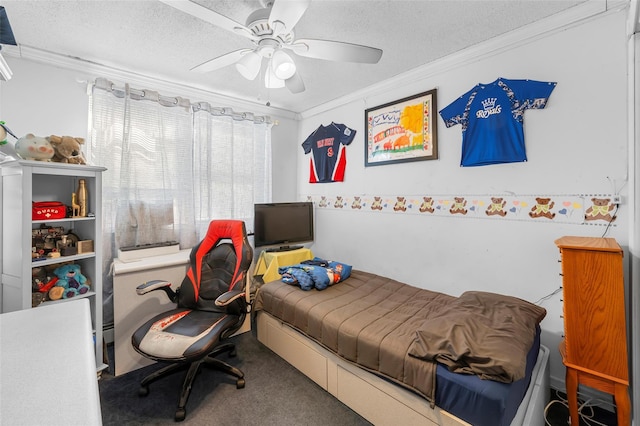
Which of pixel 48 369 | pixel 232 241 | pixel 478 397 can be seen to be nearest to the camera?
pixel 48 369

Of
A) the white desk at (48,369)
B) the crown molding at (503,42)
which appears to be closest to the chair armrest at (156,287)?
the white desk at (48,369)

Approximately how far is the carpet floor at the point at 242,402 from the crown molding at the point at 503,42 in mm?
2550

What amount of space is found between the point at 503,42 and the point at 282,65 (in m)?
1.72

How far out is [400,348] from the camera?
1.60 m

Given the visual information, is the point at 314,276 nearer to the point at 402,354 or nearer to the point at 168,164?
the point at 402,354

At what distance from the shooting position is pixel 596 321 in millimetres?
1532

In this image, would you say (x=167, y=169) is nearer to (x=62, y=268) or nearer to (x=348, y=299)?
(x=62, y=268)

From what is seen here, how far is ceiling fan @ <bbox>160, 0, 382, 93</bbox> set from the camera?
1.33 meters

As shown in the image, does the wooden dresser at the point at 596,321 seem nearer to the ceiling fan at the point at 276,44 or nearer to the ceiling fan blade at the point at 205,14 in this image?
the ceiling fan at the point at 276,44

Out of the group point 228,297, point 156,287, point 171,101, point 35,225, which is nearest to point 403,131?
point 228,297

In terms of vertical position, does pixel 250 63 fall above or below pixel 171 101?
below

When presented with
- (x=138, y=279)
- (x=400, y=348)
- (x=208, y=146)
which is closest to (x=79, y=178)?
(x=138, y=279)

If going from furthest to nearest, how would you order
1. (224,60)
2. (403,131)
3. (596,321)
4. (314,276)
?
(403,131) < (314,276) < (224,60) < (596,321)

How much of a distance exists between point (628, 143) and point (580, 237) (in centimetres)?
62
